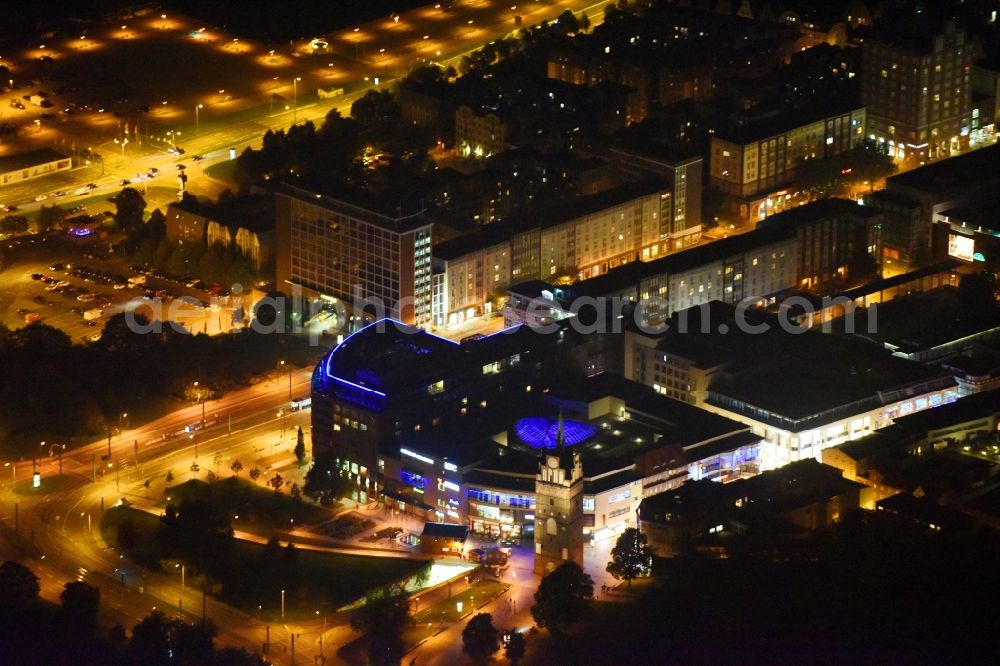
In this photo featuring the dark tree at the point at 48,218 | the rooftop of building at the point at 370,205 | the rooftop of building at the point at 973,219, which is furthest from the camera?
the dark tree at the point at 48,218

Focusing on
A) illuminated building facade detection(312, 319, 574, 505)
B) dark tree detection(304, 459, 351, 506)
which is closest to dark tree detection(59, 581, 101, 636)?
dark tree detection(304, 459, 351, 506)

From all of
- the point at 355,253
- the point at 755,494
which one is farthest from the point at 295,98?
the point at 755,494

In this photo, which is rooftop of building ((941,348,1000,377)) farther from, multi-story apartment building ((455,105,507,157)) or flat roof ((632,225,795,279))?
multi-story apartment building ((455,105,507,157))

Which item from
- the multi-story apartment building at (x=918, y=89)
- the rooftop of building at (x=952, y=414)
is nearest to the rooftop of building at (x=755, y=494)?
the rooftop of building at (x=952, y=414)

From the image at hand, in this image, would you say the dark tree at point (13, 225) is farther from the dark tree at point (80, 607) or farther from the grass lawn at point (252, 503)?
the dark tree at point (80, 607)

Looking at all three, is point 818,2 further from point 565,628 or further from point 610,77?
point 565,628

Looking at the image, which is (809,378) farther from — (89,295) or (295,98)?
(295,98)

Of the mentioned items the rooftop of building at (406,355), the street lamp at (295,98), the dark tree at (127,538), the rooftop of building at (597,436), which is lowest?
the street lamp at (295,98)
